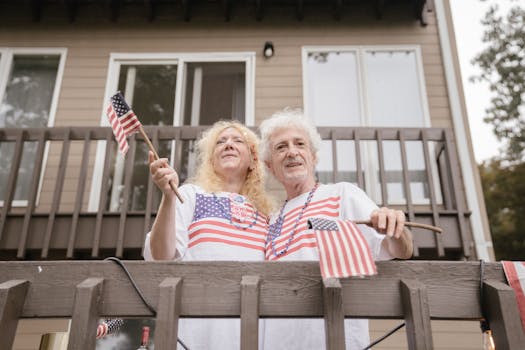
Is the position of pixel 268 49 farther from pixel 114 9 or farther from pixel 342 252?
pixel 342 252

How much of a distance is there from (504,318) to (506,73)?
20.3m

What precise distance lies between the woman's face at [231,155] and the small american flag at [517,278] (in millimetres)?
1392

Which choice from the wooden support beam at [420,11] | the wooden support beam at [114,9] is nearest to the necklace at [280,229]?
the wooden support beam at [420,11]

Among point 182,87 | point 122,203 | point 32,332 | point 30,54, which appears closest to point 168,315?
point 122,203

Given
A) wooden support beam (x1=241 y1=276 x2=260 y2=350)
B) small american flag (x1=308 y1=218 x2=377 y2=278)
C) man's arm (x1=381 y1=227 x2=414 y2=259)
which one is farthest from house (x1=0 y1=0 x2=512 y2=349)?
wooden support beam (x1=241 y1=276 x2=260 y2=350)

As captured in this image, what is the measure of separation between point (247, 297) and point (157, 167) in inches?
26.8

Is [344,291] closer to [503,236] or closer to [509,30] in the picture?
[503,236]

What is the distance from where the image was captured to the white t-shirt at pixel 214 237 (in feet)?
5.40

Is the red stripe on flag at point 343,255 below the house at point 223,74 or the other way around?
below

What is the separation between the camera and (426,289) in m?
→ 1.09

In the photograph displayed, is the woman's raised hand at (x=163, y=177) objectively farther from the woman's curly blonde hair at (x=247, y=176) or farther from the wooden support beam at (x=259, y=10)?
the wooden support beam at (x=259, y=10)

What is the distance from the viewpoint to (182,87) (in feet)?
17.7

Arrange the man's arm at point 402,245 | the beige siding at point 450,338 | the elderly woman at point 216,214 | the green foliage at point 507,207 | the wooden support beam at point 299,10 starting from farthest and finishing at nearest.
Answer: the green foliage at point 507,207 < the wooden support beam at point 299,10 < the beige siding at point 450,338 < the elderly woman at point 216,214 < the man's arm at point 402,245

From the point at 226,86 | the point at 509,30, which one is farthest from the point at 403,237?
the point at 509,30
